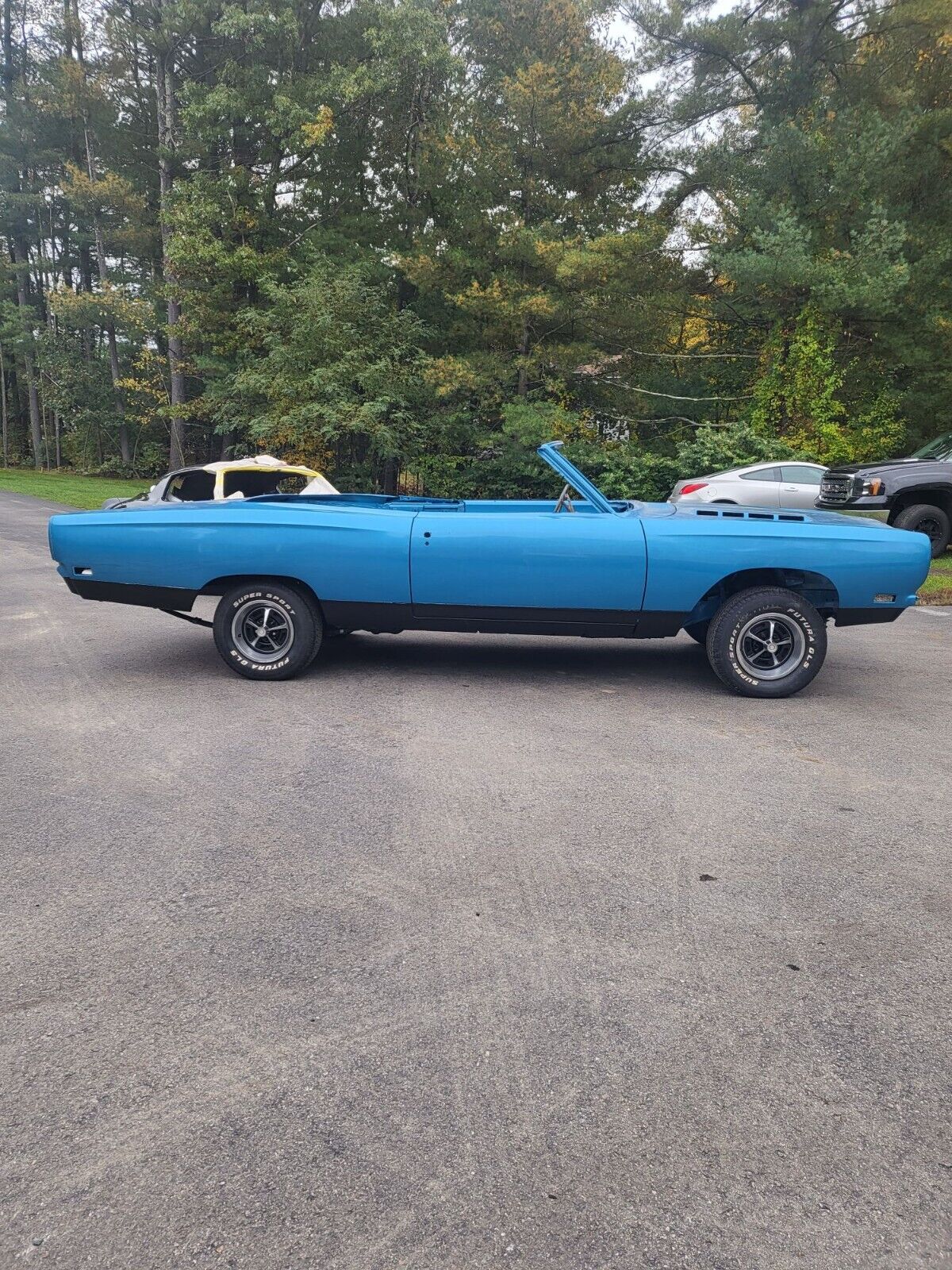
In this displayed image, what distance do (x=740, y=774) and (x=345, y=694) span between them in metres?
2.52

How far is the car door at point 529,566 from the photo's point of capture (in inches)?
213

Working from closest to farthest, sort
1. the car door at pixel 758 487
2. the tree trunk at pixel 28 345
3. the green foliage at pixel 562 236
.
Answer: the car door at pixel 758 487 → the green foliage at pixel 562 236 → the tree trunk at pixel 28 345

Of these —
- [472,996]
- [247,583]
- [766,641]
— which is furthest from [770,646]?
[472,996]

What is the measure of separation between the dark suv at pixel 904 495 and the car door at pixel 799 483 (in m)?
1.74

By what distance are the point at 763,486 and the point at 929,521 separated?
108 inches

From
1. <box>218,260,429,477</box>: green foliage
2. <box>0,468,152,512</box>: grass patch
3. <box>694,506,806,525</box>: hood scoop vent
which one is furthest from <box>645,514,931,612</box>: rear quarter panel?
<box>0,468,152,512</box>: grass patch

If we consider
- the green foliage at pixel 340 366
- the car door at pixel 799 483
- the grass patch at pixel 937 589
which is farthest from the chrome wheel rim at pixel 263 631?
the green foliage at pixel 340 366

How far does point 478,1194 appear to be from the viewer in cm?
175

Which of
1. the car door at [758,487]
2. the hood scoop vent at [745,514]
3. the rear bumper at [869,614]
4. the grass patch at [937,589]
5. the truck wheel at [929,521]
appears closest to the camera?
the rear bumper at [869,614]

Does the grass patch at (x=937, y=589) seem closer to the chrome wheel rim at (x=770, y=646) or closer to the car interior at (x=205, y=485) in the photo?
the chrome wheel rim at (x=770, y=646)

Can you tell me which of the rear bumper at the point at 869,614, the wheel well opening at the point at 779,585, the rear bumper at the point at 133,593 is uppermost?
the wheel well opening at the point at 779,585

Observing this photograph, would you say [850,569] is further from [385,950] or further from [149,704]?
[149,704]

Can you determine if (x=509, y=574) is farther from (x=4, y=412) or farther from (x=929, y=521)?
(x=4, y=412)

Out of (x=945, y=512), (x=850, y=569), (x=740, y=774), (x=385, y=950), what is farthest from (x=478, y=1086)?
(x=945, y=512)
